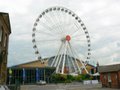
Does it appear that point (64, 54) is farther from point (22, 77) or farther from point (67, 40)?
point (22, 77)

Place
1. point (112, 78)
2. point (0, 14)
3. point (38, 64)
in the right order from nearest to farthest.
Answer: point (0, 14), point (112, 78), point (38, 64)

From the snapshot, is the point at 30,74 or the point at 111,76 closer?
the point at 111,76

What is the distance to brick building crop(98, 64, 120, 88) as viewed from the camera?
42688 mm

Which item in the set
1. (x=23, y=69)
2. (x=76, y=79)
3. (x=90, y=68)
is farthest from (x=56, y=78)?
(x=90, y=68)

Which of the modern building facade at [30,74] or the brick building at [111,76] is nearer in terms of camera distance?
the brick building at [111,76]

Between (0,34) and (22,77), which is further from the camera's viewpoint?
(22,77)

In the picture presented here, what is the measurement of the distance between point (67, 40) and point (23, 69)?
2546 centimetres

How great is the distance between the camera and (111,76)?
44.7 metres

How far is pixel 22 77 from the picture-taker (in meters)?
85.4

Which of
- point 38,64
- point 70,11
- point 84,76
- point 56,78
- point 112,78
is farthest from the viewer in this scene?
point 38,64

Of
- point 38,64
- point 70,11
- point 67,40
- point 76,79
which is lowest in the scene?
point 76,79

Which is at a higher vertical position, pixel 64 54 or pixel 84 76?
pixel 64 54

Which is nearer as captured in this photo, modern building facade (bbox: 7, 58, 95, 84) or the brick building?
the brick building

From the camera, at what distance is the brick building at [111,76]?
42688 millimetres
